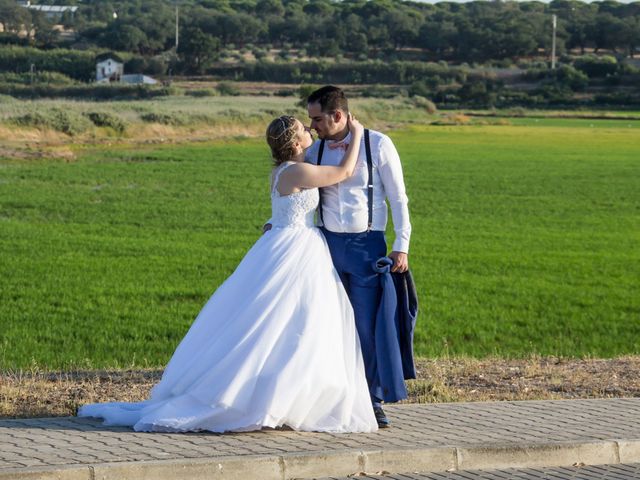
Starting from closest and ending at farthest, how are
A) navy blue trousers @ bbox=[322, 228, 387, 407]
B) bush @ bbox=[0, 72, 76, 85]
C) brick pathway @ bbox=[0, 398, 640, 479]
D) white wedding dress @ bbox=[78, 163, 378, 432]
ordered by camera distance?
1. brick pathway @ bbox=[0, 398, 640, 479]
2. white wedding dress @ bbox=[78, 163, 378, 432]
3. navy blue trousers @ bbox=[322, 228, 387, 407]
4. bush @ bbox=[0, 72, 76, 85]

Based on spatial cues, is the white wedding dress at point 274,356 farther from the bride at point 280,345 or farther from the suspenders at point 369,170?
the suspenders at point 369,170

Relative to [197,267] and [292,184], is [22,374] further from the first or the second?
[197,267]

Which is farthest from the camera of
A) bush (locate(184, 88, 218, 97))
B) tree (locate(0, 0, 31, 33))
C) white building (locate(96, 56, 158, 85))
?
tree (locate(0, 0, 31, 33))

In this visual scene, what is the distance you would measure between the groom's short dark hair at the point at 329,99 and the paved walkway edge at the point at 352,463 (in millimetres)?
2069

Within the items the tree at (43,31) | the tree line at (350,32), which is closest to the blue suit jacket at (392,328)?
the tree at (43,31)

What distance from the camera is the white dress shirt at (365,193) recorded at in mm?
8211

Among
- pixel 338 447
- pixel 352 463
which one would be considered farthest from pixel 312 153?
pixel 352 463

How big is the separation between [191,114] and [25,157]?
2671 centimetres

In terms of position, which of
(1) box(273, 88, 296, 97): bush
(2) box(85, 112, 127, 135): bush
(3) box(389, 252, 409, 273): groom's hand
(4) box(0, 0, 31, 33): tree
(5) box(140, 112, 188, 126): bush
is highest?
(3) box(389, 252, 409, 273): groom's hand

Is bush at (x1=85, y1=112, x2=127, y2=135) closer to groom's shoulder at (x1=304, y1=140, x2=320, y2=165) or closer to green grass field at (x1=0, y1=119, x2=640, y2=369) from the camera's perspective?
green grass field at (x1=0, y1=119, x2=640, y2=369)

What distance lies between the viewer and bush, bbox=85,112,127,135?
63.2 metres

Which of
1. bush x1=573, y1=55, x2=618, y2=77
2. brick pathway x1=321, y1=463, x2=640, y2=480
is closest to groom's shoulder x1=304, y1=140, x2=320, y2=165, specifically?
brick pathway x1=321, y1=463, x2=640, y2=480

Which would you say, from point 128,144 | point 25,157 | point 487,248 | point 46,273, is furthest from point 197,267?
point 128,144

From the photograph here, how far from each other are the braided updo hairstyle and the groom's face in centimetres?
14
